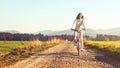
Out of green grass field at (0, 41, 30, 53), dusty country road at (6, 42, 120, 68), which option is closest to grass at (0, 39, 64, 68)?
green grass field at (0, 41, 30, 53)

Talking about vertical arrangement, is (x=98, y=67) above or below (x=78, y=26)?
below

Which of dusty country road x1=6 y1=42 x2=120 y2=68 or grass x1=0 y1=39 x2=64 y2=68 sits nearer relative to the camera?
dusty country road x1=6 y1=42 x2=120 y2=68

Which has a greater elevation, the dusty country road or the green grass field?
the green grass field

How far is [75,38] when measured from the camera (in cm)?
2222

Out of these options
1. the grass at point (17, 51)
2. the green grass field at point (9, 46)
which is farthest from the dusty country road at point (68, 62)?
the green grass field at point (9, 46)

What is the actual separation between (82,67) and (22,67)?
2.88 metres

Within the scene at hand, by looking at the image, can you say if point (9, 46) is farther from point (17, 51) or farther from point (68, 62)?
point (68, 62)

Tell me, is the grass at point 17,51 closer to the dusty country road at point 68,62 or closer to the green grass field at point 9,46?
the green grass field at point 9,46

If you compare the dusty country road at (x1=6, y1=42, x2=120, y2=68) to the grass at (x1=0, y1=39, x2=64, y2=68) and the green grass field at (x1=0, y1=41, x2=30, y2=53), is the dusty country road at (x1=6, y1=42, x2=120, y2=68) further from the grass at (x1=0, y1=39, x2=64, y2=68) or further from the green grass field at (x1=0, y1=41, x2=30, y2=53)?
the green grass field at (x1=0, y1=41, x2=30, y2=53)

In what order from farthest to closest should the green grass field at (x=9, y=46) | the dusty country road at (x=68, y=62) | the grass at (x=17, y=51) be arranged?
1. the green grass field at (x=9, y=46)
2. the grass at (x=17, y=51)
3. the dusty country road at (x=68, y=62)

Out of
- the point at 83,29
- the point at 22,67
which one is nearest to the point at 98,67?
the point at 22,67

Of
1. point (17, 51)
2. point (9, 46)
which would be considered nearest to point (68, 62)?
point (17, 51)

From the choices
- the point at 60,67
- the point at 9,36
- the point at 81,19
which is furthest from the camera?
the point at 9,36

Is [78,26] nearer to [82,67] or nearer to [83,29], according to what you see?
[83,29]
